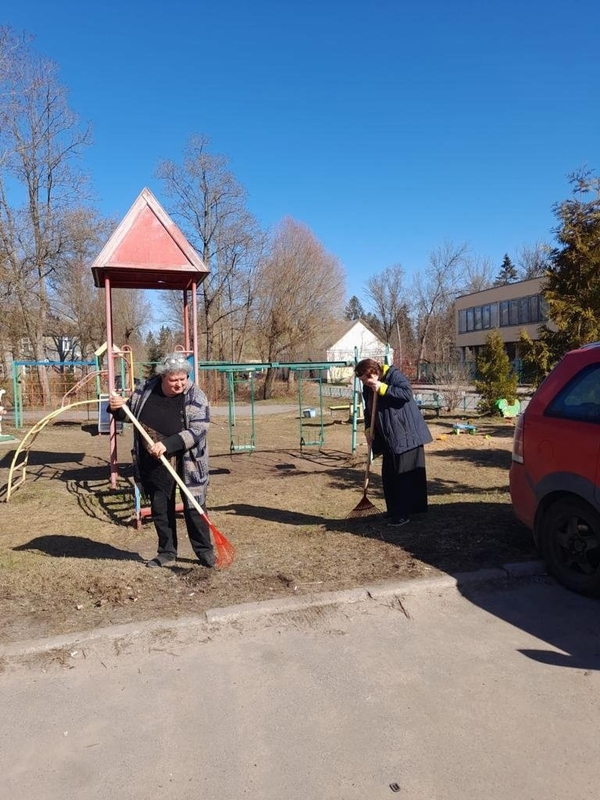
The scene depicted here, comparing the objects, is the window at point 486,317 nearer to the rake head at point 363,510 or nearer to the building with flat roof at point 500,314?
the building with flat roof at point 500,314

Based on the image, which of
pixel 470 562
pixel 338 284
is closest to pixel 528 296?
pixel 338 284

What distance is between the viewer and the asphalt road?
2.30 metres

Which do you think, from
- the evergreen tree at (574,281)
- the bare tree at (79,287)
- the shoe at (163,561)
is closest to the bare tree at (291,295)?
the bare tree at (79,287)

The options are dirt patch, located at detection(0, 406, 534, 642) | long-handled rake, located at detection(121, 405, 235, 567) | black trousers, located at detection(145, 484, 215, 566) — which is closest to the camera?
dirt patch, located at detection(0, 406, 534, 642)

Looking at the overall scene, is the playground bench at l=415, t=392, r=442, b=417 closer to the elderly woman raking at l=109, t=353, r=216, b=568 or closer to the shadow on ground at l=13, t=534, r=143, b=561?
the shadow on ground at l=13, t=534, r=143, b=561

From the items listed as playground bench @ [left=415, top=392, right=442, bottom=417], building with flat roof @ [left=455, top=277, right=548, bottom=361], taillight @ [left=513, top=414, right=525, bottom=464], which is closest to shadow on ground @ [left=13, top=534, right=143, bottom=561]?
taillight @ [left=513, top=414, right=525, bottom=464]

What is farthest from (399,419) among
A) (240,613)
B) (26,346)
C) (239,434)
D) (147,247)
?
(26,346)

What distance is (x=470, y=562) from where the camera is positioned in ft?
14.8

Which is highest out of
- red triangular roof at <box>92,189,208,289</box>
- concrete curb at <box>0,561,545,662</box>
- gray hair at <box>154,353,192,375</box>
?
red triangular roof at <box>92,189,208,289</box>

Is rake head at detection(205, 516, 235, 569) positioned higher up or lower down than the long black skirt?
lower down

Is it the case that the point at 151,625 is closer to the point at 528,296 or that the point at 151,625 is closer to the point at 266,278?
the point at 266,278

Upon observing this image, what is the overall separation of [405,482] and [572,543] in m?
1.71

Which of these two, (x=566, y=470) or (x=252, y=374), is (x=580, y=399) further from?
(x=252, y=374)

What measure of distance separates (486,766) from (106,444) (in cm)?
1311
